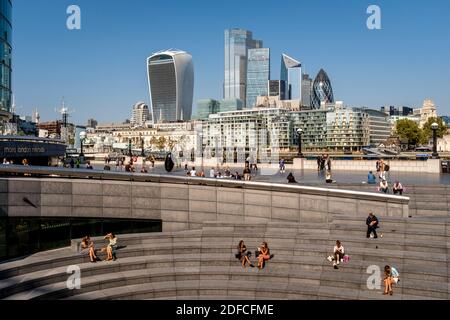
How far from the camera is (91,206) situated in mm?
22172

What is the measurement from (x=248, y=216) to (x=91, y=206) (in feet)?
24.8

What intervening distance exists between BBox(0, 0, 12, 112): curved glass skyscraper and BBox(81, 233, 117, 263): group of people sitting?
39.8m

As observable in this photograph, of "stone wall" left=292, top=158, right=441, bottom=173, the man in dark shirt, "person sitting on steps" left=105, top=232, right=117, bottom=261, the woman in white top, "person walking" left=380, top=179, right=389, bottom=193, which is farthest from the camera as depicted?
"stone wall" left=292, top=158, right=441, bottom=173

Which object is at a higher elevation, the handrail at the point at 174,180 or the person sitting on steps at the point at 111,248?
the handrail at the point at 174,180

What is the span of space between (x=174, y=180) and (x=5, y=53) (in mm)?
41392

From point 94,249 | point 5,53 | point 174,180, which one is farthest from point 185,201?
point 5,53

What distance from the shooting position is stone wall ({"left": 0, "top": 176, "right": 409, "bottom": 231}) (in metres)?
21.0

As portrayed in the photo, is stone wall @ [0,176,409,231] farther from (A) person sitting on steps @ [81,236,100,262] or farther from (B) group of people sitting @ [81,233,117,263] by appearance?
(B) group of people sitting @ [81,233,117,263]

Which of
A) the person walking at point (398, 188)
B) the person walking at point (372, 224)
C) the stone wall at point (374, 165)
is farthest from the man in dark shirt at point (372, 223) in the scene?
the stone wall at point (374, 165)

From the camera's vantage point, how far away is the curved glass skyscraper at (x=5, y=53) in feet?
174

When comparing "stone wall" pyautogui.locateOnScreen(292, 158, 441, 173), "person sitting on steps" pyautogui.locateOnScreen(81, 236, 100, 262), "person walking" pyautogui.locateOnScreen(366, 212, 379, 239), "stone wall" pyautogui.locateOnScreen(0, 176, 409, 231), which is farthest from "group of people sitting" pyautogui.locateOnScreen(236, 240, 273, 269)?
"stone wall" pyautogui.locateOnScreen(292, 158, 441, 173)

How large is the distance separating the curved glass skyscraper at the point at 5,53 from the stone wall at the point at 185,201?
37033 mm

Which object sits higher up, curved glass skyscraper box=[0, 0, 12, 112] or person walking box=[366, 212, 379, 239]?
curved glass skyscraper box=[0, 0, 12, 112]

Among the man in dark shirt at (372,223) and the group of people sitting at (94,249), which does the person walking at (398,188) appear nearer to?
the man in dark shirt at (372,223)
